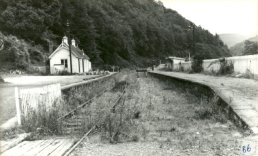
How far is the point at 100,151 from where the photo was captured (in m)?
6.64

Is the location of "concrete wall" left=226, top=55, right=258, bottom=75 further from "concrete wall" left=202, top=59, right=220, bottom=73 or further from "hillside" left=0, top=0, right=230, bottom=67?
"hillside" left=0, top=0, right=230, bottom=67

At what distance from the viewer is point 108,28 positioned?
86125 millimetres

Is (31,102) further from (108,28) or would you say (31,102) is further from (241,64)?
(108,28)

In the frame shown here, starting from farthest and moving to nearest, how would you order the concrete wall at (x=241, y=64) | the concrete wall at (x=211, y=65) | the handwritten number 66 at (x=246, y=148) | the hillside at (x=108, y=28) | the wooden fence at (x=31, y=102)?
the hillside at (x=108, y=28), the concrete wall at (x=211, y=65), the concrete wall at (x=241, y=64), the wooden fence at (x=31, y=102), the handwritten number 66 at (x=246, y=148)

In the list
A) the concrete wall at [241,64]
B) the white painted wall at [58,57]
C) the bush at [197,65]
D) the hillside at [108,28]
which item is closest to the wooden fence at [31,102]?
the concrete wall at [241,64]

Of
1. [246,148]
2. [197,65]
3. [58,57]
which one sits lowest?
[246,148]

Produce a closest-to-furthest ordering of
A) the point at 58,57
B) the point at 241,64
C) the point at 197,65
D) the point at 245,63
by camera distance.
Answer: the point at 245,63, the point at 241,64, the point at 197,65, the point at 58,57

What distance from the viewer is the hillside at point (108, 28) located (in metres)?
57.9

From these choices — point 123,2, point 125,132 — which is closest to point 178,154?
point 125,132

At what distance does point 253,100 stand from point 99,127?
4798 mm

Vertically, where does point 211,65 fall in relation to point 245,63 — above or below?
below

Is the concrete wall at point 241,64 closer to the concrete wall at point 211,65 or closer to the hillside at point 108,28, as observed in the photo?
the concrete wall at point 211,65

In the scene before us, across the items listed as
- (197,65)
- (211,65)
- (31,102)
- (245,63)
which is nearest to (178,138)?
(31,102)

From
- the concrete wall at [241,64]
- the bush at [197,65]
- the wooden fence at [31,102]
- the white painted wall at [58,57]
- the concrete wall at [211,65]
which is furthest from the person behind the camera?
the white painted wall at [58,57]
